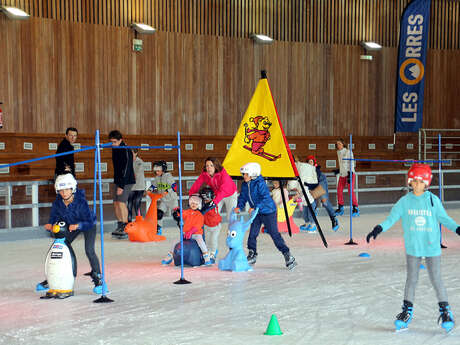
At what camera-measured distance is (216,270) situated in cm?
859

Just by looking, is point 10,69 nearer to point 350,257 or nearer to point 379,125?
point 350,257

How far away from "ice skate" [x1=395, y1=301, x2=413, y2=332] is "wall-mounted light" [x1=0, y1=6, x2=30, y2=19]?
12.9 m

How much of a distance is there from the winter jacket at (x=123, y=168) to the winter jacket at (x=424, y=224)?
6652mm

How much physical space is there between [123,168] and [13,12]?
640cm

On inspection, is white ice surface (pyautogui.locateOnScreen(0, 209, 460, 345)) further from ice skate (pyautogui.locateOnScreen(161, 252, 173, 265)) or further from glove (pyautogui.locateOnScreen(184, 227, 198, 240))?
glove (pyautogui.locateOnScreen(184, 227, 198, 240))

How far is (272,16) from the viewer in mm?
19828

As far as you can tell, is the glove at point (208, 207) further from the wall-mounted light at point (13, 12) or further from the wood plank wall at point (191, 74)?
the wall-mounted light at point (13, 12)

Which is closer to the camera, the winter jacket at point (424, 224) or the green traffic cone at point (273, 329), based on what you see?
the green traffic cone at point (273, 329)

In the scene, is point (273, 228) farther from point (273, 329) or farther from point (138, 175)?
point (138, 175)

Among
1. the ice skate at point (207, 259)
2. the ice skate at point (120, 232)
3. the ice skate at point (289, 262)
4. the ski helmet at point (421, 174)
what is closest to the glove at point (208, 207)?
the ice skate at point (207, 259)

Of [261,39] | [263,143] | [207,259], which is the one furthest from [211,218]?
[261,39]

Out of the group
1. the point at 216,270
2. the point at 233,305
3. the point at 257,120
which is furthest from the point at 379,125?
the point at 233,305

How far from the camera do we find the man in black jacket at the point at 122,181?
11.5 m

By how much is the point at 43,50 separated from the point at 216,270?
991 cm
